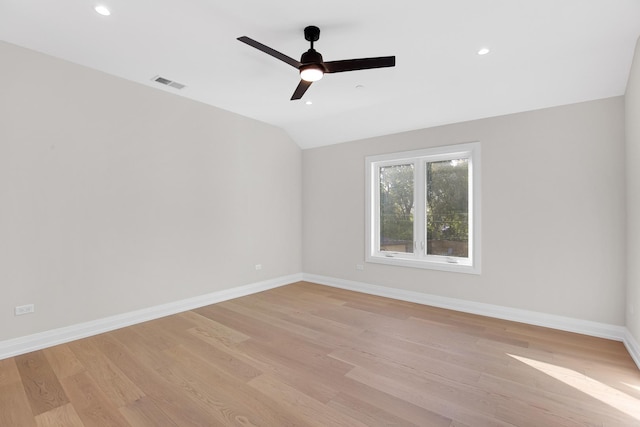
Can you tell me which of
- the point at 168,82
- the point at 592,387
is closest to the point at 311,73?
the point at 168,82

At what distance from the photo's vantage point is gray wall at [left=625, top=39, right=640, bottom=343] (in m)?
2.64

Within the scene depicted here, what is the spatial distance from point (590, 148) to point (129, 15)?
472 cm

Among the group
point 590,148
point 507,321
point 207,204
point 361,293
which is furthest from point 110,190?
point 590,148

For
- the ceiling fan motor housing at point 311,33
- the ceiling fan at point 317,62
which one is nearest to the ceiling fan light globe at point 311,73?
the ceiling fan at point 317,62

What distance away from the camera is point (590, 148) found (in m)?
3.31

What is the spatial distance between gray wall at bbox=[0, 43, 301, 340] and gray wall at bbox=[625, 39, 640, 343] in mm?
4648

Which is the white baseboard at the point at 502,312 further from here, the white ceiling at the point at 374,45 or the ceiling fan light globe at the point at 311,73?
the ceiling fan light globe at the point at 311,73

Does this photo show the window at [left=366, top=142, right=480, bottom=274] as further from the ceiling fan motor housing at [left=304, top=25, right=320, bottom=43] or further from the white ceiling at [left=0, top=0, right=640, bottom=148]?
the ceiling fan motor housing at [left=304, top=25, right=320, bottom=43]

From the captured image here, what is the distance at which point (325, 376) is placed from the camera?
248cm

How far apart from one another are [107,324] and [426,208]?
177 inches

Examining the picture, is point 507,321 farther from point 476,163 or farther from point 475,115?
point 475,115

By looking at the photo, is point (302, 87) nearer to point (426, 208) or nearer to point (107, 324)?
point (426, 208)

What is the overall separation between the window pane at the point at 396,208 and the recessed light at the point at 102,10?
4.01 meters

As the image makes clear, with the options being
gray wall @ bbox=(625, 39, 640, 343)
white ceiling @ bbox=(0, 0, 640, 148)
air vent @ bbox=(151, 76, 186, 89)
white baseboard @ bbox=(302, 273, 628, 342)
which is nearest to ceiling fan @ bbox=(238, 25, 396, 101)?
white ceiling @ bbox=(0, 0, 640, 148)
